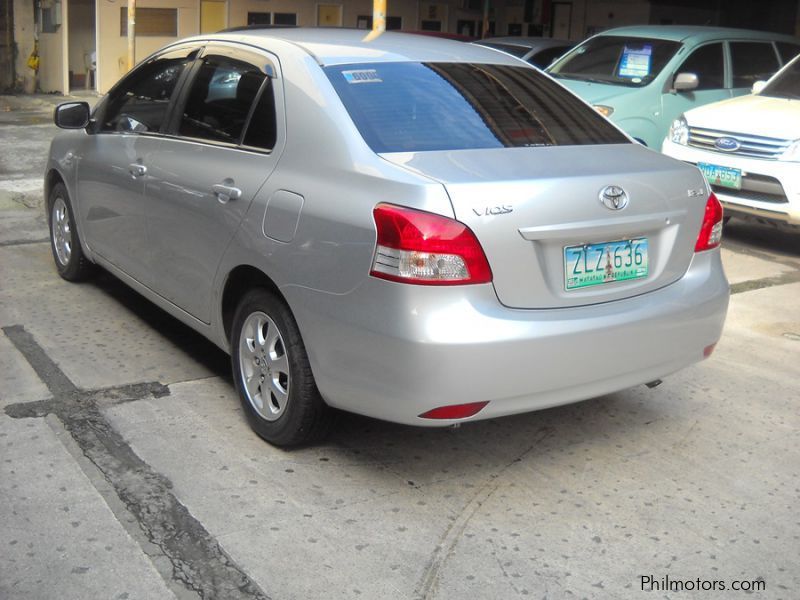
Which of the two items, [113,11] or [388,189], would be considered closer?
[388,189]

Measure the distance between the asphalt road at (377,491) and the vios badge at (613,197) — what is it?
1082 millimetres

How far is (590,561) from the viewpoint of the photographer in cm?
344

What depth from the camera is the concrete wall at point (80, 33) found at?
21641mm

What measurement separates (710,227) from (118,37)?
64.2ft

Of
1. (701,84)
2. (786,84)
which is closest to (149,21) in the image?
(701,84)

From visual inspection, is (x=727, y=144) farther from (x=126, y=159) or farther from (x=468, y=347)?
(x=468, y=347)

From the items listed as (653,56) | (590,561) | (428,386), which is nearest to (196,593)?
(428,386)

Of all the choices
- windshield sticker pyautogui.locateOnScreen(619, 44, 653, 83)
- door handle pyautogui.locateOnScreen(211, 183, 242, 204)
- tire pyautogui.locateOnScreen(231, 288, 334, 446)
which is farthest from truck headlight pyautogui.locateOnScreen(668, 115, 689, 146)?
tire pyautogui.locateOnScreen(231, 288, 334, 446)

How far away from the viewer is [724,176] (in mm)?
8102

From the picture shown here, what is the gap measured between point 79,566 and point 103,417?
48.9 inches

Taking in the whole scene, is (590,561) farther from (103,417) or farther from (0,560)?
(103,417)

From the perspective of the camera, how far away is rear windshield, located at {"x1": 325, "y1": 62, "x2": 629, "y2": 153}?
3.97 m

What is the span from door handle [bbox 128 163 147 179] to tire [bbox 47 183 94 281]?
3.74ft

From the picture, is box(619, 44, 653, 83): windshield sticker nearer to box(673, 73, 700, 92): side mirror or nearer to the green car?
the green car
